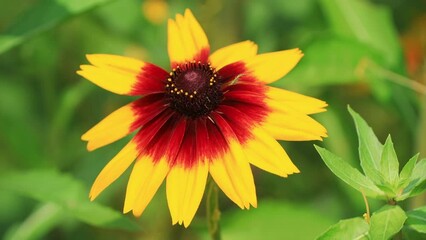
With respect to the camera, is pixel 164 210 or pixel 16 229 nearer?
pixel 16 229

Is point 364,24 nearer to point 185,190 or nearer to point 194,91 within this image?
point 194,91

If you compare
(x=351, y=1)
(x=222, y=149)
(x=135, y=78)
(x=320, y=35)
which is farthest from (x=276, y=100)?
(x=351, y=1)

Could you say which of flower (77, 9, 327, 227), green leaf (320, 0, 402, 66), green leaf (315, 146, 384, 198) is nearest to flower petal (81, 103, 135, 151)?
flower (77, 9, 327, 227)

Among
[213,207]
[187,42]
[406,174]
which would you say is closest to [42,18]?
[187,42]

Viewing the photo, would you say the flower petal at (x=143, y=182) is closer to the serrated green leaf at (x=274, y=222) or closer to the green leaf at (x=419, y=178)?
the green leaf at (x=419, y=178)

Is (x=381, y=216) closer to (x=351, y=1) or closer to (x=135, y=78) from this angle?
(x=135, y=78)

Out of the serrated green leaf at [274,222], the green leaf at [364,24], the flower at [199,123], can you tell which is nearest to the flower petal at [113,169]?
the flower at [199,123]
